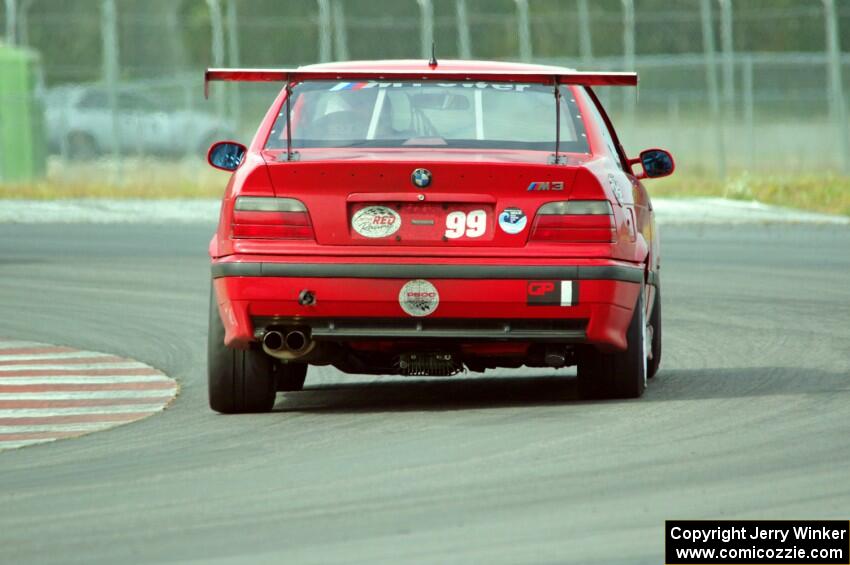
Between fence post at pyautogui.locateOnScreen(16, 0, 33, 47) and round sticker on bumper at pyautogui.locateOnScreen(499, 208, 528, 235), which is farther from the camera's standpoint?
fence post at pyautogui.locateOnScreen(16, 0, 33, 47)

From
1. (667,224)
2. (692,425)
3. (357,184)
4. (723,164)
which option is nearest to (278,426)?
(357,184)

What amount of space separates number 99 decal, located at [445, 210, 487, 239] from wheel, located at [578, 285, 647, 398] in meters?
0.87

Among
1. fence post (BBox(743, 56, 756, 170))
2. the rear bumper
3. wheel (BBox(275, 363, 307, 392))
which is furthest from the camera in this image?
fence post (BBox(743, 56, 756, 170))

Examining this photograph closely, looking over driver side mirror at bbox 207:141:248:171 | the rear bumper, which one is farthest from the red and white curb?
driver side mirror at bbox 207:141:248:171

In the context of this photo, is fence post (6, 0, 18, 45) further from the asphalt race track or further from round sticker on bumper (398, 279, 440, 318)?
round sticker on bumper (398, 279, 440, 318)

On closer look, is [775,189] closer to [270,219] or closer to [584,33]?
[584,33]

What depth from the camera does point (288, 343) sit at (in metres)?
8.60

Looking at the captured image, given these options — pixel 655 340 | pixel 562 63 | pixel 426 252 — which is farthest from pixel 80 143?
pixel 426 252

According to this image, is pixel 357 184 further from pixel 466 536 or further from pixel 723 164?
pixel 723 164

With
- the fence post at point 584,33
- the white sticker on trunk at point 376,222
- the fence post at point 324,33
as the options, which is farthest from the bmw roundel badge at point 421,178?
the fence post at point 584,33

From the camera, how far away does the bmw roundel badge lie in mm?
8516

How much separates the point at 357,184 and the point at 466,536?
266cm

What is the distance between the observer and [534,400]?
945 centimetres

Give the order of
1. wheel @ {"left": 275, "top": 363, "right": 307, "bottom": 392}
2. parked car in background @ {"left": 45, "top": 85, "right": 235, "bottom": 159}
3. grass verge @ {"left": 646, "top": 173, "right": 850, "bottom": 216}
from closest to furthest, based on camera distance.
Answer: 1. wheel @ {"left": 275, "top": 363, "right": 307, "bottom": 392}
2. grass verge @ {"left": 646, "top": 173, "right": 850, "bottom": 216}
3. parked car in background @ {"left": 45, "top": 85, "right": 235, "bottom": 159}
